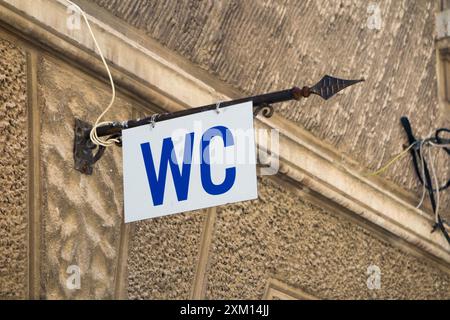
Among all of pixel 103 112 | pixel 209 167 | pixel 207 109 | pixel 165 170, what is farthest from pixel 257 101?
pixel 103 112

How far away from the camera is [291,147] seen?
257 inches

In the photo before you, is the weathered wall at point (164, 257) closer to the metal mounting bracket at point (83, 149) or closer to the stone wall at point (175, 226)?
the stone wall at point (175, 226)

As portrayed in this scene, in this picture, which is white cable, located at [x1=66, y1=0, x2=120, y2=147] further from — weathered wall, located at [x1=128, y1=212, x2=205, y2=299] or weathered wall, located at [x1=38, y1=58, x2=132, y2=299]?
weathered wall, located at [x1=128, y1=212, x2=205, y2=299]

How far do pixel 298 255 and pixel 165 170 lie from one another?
1.75 metres

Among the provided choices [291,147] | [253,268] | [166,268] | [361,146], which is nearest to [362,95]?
[361,146]

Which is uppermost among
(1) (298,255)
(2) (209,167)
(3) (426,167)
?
(3) (426,167)

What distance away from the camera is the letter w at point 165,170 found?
4984 millimetres

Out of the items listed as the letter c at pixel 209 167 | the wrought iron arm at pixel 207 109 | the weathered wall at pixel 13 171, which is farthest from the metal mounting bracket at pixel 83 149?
the letter c at pixel 209 167

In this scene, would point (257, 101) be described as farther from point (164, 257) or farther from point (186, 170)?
point (164, 257)

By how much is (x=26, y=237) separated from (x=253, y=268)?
1407mm

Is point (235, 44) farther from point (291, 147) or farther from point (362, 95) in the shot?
point (362, 95)

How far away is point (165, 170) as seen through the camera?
16.5ft

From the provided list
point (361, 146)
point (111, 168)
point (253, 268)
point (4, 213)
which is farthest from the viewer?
point (361, 146)

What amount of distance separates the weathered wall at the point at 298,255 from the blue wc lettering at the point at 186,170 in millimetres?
1126
